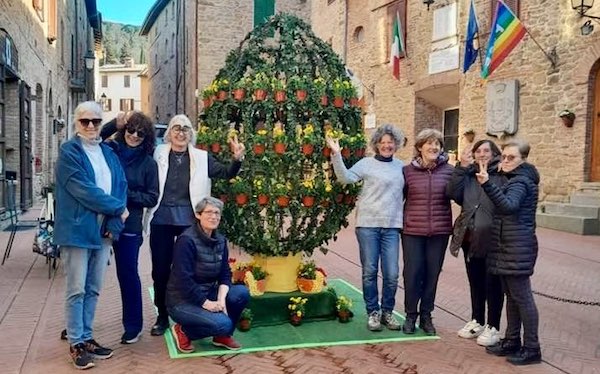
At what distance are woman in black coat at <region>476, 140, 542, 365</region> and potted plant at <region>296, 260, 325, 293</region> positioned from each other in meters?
1.53

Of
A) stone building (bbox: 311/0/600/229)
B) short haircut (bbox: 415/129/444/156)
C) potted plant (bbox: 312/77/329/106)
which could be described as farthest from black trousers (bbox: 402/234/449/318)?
stone building (bbox: 311/0/600/229)

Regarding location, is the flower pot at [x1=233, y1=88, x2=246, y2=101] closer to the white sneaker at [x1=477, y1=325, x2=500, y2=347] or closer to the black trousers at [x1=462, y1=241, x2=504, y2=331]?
the black trousers at [x1=462, y1=241, x2=504, y2=331]

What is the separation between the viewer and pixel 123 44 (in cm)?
7819

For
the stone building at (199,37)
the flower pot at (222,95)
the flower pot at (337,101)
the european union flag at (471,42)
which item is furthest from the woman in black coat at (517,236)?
the stone building at (199,37)

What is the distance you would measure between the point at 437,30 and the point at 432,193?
13114 millimetres

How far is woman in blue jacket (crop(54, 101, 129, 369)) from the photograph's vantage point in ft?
12.7

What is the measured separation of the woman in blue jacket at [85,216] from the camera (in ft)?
12.7

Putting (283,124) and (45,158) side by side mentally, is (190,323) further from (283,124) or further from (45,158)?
(45,158)

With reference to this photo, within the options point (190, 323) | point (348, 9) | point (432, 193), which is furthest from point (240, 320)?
point (348, 9)

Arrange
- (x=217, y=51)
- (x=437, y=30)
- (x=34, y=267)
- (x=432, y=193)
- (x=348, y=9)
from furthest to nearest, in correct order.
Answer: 1. (x=217, y=51)
2. (x=348, y=9)
3. (x=437, y=30)
4. (x=34, y=267)
5. (x=432, y=193)

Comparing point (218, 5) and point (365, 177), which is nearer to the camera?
point (365, 177)

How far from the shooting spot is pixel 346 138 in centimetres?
486

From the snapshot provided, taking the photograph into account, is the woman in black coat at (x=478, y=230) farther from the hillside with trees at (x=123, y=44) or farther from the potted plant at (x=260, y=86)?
the hillside with trees at (x=123, y=44)

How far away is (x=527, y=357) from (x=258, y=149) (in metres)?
2.54
